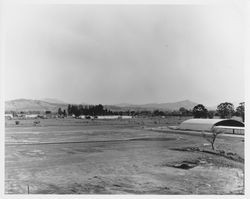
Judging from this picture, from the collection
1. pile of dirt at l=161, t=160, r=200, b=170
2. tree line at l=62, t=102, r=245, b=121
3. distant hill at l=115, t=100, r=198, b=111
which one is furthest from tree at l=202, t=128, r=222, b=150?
distant hill at l=115, t=100, r=198, b=111

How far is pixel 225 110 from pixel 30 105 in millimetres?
2536

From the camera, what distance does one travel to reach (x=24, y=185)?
3.09 m

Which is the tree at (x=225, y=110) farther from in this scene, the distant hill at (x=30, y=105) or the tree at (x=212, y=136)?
the distant hill at (x=30, y=105)

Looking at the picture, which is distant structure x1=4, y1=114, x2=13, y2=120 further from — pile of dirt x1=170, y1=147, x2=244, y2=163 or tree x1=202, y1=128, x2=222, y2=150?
tree x1=202, y1=128, x2=222, y2=150

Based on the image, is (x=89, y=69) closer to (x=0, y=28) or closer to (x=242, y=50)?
(x=0, y=28)

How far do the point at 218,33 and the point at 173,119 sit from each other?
4.19ft

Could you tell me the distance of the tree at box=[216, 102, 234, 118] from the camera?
3166mm

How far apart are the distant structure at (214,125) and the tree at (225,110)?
91mm

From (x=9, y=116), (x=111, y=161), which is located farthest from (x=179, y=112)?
(x=9, y=116)

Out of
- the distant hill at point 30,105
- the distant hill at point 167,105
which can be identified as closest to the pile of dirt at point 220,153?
the distant hill at point 167,105

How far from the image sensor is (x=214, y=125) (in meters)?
3.28

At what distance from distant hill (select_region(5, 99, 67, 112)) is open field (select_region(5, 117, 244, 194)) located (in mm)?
193

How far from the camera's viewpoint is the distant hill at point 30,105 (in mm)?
3195

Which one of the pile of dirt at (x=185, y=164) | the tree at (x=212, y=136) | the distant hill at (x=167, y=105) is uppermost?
the distant hill at (x=167, y=105)
